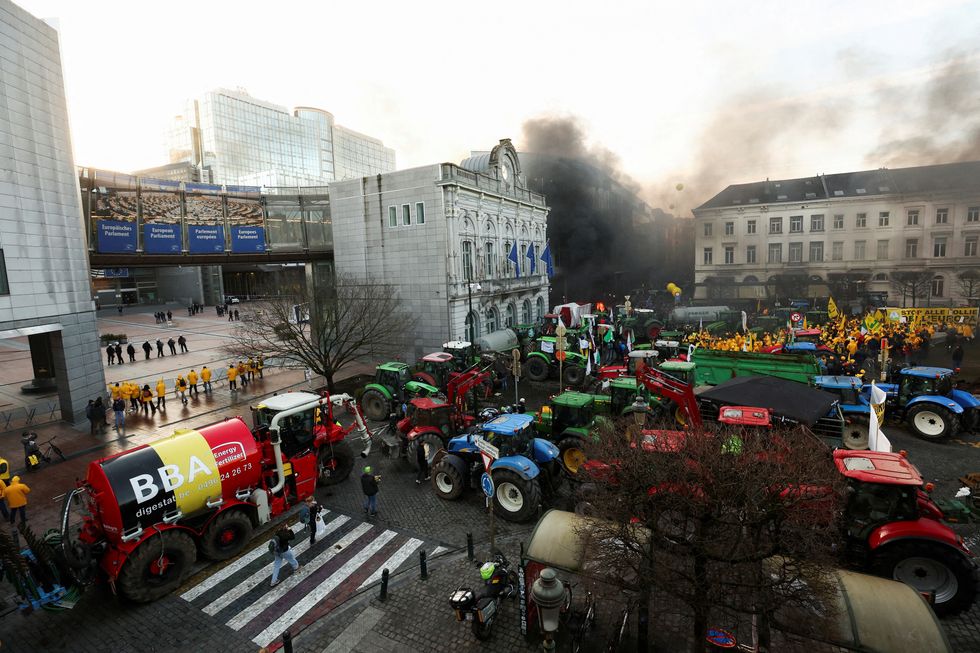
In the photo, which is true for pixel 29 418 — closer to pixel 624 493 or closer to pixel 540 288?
pixel 624 493

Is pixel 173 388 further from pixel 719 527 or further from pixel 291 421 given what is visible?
pixel 719 527

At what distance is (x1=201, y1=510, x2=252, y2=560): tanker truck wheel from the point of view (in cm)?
966

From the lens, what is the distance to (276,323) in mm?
22172

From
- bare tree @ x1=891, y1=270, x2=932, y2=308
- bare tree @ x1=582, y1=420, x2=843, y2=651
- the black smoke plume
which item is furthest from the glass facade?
bare tree @ x1=891, y1=270, x2=932, y2=308

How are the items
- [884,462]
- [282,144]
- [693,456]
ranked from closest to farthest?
[693,456]
[884,462]
[282,144]

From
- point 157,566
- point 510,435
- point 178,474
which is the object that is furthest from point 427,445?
point 157,566

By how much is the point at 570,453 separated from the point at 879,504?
6499mm

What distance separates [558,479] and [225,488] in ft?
24.9

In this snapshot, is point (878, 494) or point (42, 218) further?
point (42, 218)

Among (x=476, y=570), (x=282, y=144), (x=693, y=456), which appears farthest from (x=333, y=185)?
(x=282, y=144)

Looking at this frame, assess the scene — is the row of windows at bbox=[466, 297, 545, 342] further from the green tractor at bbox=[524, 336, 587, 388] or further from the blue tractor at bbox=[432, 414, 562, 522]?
the blue tractor at bbox=[432, 414, 562, 522]

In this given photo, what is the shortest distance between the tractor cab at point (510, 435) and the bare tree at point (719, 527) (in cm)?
465

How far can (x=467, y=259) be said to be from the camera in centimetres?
3081

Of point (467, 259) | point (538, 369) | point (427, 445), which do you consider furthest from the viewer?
point (467, 259)
